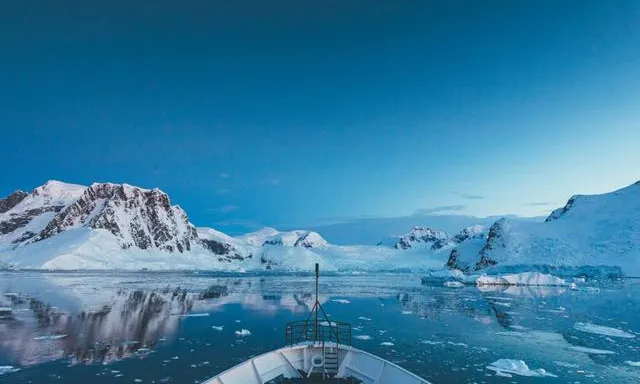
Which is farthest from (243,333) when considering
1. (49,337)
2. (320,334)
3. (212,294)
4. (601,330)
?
(212,294)

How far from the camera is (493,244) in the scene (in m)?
105

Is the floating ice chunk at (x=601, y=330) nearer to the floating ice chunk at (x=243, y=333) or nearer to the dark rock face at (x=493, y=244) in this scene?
the floating ice chunk at (x=243, y=333)

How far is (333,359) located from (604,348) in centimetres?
1426

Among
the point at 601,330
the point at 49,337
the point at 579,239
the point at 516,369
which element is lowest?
the point at 601,330

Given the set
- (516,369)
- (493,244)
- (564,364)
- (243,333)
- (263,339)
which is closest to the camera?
(516,369)

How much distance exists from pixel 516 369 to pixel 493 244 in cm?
9706

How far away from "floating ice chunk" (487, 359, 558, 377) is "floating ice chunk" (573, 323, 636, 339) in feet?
36.6

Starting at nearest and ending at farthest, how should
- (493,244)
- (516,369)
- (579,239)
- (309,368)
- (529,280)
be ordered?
(309,368) → (516,369) → (529,280) → (579,239) → (493,244)

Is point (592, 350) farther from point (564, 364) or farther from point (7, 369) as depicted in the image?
point (7, 369)

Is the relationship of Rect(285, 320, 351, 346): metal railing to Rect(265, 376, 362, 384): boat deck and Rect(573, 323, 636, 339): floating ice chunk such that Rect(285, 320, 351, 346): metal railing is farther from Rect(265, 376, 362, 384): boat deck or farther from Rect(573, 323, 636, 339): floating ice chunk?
Rect(573, 323, 636, 339): floating ice chunk

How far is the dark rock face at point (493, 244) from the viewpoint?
10221 cm

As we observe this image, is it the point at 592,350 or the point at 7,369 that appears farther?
the point at 592,350

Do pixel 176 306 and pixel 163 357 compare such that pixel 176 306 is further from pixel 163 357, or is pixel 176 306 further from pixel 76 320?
pixel 163 357

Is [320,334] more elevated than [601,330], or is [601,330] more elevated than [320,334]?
[320,334]
